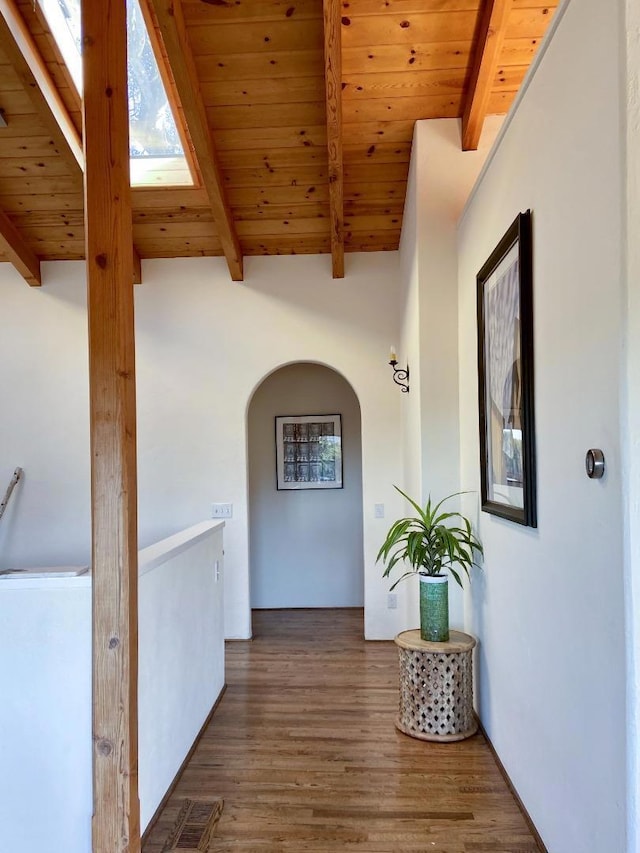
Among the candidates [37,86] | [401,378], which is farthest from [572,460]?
[37,86]

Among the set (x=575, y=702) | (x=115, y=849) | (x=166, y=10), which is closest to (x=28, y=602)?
(x=115, y=849)

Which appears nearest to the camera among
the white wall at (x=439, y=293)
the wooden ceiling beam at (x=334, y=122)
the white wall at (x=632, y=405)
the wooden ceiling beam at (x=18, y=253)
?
the white wall at (x=632, y=405)

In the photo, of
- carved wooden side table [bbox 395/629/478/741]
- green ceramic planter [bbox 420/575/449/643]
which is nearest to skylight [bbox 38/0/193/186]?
green ceramic planter [bbox 420/575/449/643]

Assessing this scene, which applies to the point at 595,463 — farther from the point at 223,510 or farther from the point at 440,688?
the point at 223,510

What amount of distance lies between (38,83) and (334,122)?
61.6 inches

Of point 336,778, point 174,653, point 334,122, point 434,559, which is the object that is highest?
point 334,122

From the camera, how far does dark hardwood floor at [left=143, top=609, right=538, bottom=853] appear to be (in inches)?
84.3

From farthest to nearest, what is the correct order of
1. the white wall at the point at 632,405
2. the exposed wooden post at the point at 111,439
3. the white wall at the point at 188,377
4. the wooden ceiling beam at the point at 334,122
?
the white wall at the point at 188,377, the wooden ceiling beam at the point at 334,122, the exposed wooden post at the point at 111,439, the white wall at the point at 632,405

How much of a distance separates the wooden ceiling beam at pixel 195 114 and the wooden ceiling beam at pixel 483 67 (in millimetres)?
1437

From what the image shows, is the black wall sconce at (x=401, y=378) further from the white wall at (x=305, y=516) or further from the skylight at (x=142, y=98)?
the skylight at (x=142, y=98)

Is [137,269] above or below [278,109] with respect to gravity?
below

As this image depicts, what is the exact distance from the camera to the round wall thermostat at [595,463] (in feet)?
4.71

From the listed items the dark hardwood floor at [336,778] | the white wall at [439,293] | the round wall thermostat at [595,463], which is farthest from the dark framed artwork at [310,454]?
the round wall thermostat at [595,463]

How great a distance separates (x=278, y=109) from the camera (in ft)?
11.3
